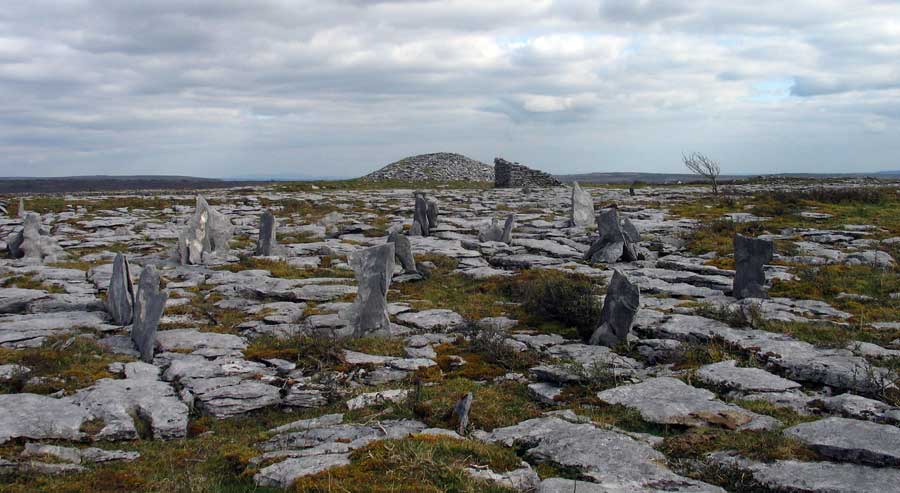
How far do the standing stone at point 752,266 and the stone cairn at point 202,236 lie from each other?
533 inches

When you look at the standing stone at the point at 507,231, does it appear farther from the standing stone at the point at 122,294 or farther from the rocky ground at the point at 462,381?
the standing stone at the point at 122,294

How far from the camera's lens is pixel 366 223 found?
88.6 feet

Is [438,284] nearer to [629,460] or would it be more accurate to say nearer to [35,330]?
[35,330]

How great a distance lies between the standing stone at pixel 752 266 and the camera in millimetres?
12742

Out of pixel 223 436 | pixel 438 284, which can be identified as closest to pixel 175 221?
pixel 438 284

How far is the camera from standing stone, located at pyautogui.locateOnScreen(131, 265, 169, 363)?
10.2m

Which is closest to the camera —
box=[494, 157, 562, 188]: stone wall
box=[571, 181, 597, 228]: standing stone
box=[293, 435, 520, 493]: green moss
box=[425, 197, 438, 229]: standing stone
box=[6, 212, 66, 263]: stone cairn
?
box=[293, 435, 520, 493]: green moss

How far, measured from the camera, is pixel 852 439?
246 inches

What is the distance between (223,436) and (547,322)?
6.27 meters

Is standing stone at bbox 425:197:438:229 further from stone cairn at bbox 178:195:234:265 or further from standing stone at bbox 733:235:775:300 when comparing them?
standing stone at bbox 733:235:775:300

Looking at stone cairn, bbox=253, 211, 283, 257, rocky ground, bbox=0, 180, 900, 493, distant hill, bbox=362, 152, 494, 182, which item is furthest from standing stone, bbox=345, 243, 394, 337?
distant hill, bbox=362, 152, 494, 182

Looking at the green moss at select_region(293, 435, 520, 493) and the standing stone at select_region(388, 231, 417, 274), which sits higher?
the standing stone at select_region(388, 231, 417, 274)

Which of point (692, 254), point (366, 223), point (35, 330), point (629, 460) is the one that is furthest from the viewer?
point (366, 223)

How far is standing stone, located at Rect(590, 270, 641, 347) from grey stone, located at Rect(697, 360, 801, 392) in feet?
5.58
